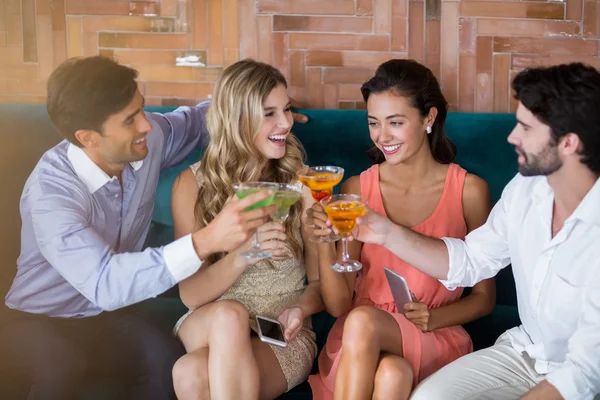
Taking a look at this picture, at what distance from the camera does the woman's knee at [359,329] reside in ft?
7.27

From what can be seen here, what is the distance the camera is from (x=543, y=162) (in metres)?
2.07

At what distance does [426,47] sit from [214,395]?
177cm

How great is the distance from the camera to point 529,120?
2.08m

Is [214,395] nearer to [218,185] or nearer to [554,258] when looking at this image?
[218,185]

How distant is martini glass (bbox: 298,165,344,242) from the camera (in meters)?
2.33

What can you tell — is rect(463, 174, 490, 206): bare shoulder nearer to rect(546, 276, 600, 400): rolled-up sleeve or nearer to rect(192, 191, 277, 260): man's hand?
rect(546, 276, 600, 400): rolled-up sleeve

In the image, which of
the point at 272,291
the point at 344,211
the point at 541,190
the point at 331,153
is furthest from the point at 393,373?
the point at 331,153

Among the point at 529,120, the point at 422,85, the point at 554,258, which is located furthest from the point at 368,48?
the point at 554,258

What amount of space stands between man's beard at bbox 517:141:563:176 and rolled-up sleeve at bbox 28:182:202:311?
41.2 inches

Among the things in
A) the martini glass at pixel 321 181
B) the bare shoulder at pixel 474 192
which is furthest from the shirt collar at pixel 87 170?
the bare shoulder at pixel 474 192

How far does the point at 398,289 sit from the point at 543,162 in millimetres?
624

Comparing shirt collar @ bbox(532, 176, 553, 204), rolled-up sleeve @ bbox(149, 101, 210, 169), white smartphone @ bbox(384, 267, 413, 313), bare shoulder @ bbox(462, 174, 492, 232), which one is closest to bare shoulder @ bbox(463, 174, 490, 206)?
bare shoulder @ bbox(462, 174, 492, 232)

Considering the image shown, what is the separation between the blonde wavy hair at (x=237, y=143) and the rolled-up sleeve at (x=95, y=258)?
0.94 feet

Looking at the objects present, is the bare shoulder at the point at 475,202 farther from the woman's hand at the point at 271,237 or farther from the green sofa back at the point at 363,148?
the woman's hand at the point at 271,237
